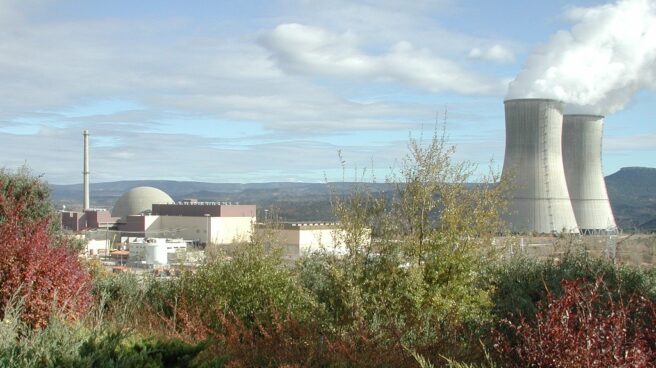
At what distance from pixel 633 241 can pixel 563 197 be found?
14347 millimetres

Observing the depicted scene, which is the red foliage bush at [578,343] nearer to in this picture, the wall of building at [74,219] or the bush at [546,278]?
the bush at [546,278]

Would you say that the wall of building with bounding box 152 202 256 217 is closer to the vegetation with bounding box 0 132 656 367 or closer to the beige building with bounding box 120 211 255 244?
the beige building with bounding box 120 211 255 244

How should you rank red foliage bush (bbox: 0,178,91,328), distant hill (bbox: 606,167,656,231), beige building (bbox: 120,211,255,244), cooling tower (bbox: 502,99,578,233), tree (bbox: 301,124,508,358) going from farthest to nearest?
1. distant hill (bbox: 606,167,656,231)
2. beige building (bbox: 120,211,255,244)
3. cooling tower (bbox: 502,99,578,233)
4. tree (bbox: 301,124,508,358)
5. red foliage bush (bbox: 0,178,91,328)

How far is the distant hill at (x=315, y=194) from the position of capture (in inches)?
428

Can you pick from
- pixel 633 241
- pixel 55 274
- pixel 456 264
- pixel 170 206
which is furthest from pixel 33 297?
pixel 170 206

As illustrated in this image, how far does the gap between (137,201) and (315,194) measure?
33427 mm

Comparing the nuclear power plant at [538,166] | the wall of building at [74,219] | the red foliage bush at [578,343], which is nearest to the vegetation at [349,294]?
the red foliage bush at [578,343]

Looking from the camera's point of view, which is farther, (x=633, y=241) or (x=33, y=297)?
(x=633, y=241)

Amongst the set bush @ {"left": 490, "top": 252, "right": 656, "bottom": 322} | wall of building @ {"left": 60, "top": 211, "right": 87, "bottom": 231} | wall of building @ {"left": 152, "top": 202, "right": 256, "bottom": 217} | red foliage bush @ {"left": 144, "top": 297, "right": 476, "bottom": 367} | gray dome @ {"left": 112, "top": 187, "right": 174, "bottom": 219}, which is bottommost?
red foliage bush @ {"left": 144, "top": 297, "right": 476, "bottom": 367}

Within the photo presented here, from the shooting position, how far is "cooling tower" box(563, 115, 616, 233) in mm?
32500

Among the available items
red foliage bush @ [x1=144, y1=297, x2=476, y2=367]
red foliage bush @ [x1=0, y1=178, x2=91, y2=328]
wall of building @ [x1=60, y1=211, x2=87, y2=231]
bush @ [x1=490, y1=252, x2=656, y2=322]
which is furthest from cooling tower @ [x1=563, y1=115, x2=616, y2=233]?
wall of building @ [x1=60, y1=211, x2=87, y2=231]

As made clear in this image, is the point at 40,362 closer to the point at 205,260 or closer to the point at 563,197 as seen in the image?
the point at 205,260

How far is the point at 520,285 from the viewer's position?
8766mm

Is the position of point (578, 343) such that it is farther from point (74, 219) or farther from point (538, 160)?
point (74, 219)
